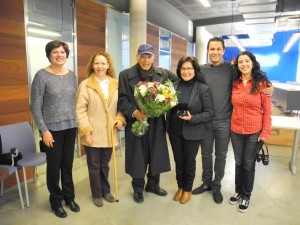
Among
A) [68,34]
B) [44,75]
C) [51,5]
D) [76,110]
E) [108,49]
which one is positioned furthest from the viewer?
[108,49]

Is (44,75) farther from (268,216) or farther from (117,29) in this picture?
(117,29)

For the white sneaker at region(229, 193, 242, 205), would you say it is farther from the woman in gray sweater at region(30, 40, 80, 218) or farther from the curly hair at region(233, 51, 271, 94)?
the woman in gray sweater at region(30, 40, 80, 218)

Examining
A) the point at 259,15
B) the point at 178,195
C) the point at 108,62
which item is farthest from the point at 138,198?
the point at 259,15

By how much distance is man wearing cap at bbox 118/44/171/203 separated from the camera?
8.29 feet

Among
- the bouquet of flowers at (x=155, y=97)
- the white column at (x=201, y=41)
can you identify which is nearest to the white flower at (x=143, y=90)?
the bouquet of flowers at (x=155, y=97)

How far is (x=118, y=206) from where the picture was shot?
272 cm

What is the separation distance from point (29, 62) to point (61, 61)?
3.58ft

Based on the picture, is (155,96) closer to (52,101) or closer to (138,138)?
(138,138)

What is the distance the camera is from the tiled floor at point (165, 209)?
247 centimetres

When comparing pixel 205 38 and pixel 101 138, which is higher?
pixel 205 38

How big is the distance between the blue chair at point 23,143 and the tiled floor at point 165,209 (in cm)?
24

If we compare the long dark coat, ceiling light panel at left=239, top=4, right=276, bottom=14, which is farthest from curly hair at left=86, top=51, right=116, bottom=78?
ceiling light panel at left=239, top=4, right=276, bottom=14

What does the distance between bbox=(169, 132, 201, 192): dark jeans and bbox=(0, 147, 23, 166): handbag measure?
155cm

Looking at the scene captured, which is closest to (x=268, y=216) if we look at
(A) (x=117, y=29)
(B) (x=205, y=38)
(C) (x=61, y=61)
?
(C) (x=61, y=61)
